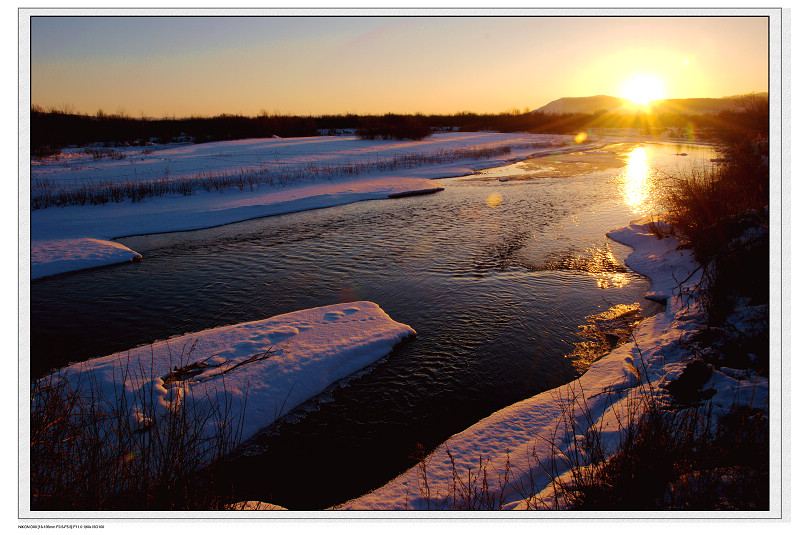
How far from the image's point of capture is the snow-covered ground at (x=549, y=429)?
3492 millimetres

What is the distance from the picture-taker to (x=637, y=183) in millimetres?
18609

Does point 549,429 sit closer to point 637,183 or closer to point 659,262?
point 659,262

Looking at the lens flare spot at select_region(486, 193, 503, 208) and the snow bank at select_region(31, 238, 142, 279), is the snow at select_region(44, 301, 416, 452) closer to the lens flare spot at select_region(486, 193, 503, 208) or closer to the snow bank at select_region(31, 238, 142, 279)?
the snow bank at select_region(31, 238, 142, 279)

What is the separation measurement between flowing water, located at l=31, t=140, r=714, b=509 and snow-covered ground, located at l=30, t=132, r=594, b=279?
A: 1.00 meters

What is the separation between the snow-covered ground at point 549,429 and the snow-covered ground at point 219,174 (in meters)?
6.85

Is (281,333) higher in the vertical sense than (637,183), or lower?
lower

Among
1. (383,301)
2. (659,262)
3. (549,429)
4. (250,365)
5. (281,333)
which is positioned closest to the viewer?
(549,429)

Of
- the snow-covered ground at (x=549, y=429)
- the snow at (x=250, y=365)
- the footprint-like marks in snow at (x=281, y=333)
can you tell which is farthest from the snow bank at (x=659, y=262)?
the footprint-like marks in snow at (x=281, y=333)

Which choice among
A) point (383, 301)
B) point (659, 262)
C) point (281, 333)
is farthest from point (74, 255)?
point (659, 262)

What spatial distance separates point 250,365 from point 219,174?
17.0 meters

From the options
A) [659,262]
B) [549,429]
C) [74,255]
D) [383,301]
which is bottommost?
[549,429]

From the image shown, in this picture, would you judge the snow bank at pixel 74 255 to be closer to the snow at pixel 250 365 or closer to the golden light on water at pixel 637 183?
the snow at pixel 250 365

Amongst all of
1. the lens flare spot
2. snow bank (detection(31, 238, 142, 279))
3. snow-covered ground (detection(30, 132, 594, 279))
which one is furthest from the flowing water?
snow-covered ground (detection(30, 132, 594, 279))

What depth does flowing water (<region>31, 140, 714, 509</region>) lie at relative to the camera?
14.6 feet
